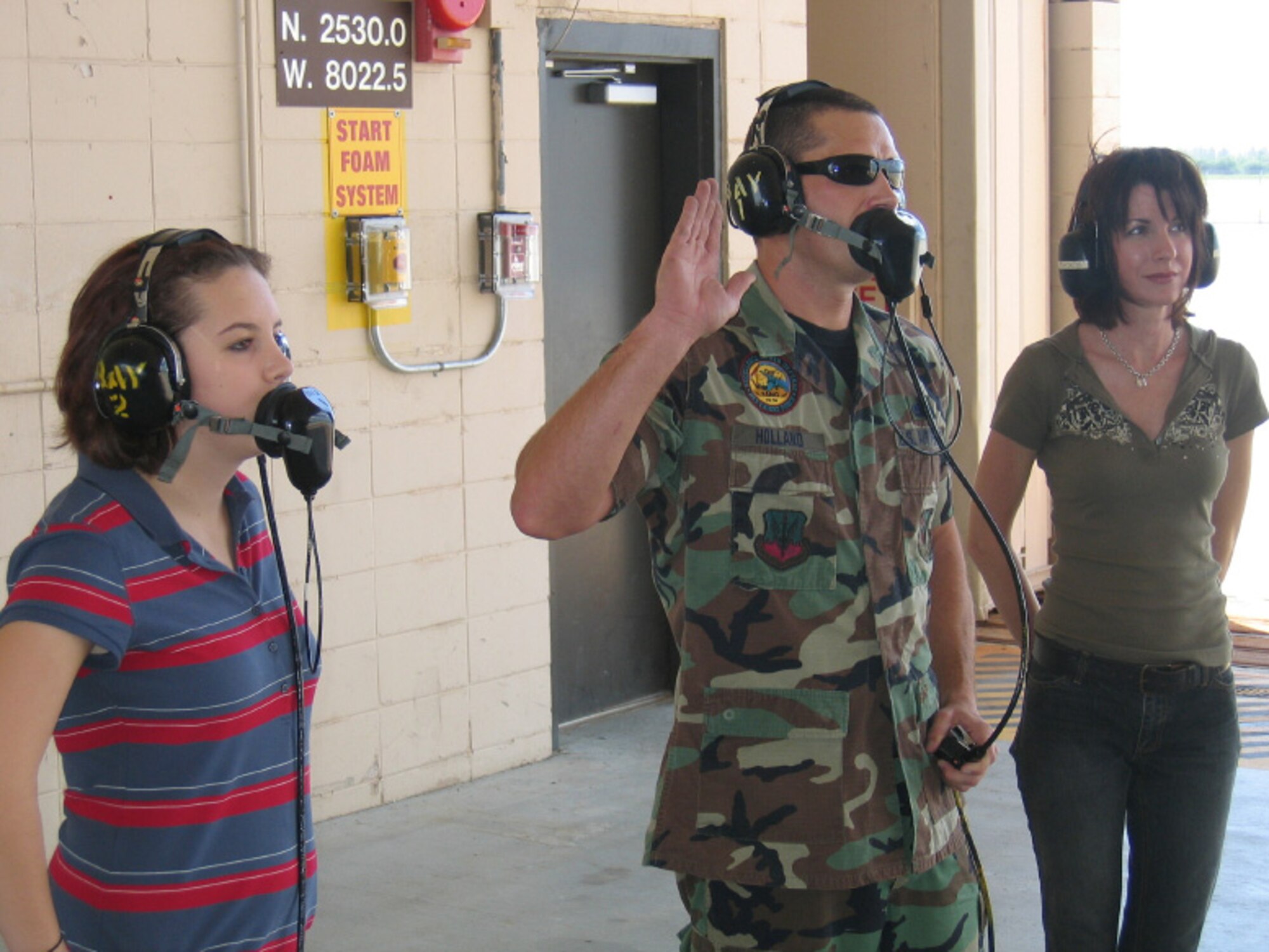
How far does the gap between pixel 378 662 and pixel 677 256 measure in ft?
10.4

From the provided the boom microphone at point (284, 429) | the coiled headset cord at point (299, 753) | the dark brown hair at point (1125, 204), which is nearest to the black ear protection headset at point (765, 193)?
the boom microphone at point (284, 429)

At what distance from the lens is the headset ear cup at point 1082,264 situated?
124 inches

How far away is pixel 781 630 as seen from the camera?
234 centimetres

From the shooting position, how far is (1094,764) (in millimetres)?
2963

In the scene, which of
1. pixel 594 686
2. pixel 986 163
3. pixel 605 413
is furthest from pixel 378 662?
pixel 986 163

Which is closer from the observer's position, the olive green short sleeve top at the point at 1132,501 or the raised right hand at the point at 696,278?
the raised right hand at the point at 696,278

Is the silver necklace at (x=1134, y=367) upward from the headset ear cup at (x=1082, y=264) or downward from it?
downward

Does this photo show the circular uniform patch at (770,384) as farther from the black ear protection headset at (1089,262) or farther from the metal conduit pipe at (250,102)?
the metal conduit pipe at (250,102)

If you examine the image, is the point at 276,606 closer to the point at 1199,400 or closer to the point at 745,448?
the point at 745,448

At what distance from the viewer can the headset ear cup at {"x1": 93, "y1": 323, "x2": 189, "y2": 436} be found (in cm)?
200

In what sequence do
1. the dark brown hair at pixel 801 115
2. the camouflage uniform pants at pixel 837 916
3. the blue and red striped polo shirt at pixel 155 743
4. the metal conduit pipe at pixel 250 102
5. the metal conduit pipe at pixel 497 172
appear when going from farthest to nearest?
1. the metal conduit pipe at pixel 497 172
2. the metal conduit pipe at pixel 250 102
3. the dark brown hair at pixel 801 115
4. the camouflage uniform pants at pixel 837 916
5. the blue and red striped polo shirt at pixel 155 743

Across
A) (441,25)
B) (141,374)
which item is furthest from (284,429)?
(441,25)

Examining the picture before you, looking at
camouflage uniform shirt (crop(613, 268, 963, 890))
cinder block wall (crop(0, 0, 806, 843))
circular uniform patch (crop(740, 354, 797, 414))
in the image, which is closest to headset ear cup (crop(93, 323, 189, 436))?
camouflage uniform shirt (crop(613, 268, 963, 890))

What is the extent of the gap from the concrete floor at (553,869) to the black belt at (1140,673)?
1.37m
